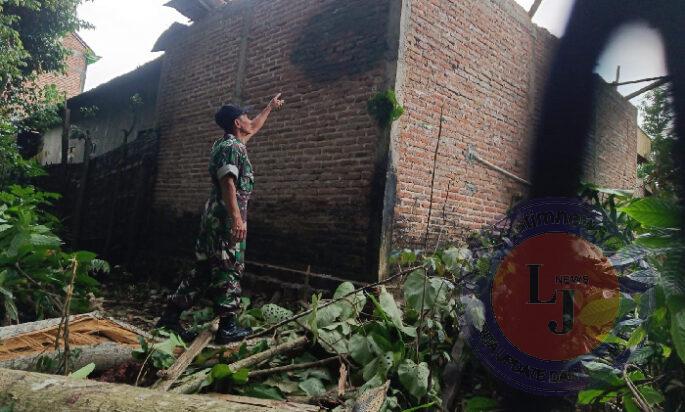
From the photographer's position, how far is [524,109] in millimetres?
5938

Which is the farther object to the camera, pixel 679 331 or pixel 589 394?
pixel 589 394

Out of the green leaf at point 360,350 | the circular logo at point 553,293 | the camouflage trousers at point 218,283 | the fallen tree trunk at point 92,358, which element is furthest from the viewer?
the camouflage trousers at point 218,283

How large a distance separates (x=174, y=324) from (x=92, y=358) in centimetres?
79

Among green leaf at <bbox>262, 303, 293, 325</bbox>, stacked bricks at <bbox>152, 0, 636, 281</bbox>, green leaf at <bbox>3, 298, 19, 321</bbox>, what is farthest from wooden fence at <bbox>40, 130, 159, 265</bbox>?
green leaf at <bbox>262, 303, 293, 325</bbox>

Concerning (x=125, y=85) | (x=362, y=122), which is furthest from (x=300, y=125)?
(x=125, y=85)

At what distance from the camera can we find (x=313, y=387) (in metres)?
2.11

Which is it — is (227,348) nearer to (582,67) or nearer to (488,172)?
(582,67)

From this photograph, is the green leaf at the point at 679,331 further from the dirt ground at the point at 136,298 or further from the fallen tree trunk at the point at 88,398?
the dirt ground at the point at 136,298

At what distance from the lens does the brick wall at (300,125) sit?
430cm

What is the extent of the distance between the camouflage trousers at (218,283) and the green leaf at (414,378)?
4.31 ft

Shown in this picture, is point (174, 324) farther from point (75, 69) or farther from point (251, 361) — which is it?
point (75, 69)

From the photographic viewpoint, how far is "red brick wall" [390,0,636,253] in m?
4.38

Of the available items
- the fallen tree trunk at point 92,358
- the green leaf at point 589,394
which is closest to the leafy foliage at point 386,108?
the fallen tree trunk at point 92,358

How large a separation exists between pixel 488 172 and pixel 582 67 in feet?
13.5
